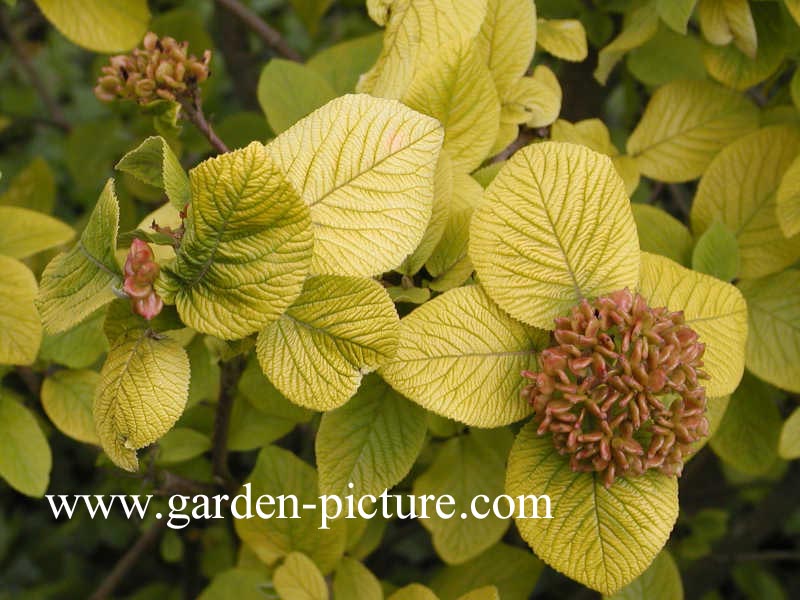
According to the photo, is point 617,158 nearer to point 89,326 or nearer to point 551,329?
point 551,329

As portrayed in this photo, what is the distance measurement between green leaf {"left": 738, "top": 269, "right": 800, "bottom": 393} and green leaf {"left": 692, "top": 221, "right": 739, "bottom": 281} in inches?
2.9

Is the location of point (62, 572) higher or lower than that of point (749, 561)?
lower

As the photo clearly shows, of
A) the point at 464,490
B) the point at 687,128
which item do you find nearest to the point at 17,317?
the point at 464,490

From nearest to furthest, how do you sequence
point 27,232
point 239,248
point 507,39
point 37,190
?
point 239,248, point 507,39, point 27,232, point 37,190

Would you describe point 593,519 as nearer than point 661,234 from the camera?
Yes

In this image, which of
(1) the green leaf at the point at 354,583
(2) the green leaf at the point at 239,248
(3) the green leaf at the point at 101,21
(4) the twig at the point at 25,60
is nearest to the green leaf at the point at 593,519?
(2) the green leaf at the point at 239,248

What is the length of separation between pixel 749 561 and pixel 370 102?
1.36m

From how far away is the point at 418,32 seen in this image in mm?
703

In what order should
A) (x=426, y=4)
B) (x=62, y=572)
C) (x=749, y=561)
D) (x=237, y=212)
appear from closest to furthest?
1. (x=237, y=212)
2. (x=426, y=4)
3. (x=749, y=561)
4. (x=62, y=572)

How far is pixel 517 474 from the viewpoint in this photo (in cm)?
61

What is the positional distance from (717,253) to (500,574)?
0.43 m

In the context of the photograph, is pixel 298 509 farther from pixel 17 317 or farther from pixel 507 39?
pixel 507 39

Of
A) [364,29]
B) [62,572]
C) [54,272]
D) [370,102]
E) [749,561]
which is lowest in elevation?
[62,572]

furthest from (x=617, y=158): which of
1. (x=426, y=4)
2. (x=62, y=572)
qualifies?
(x=62, y=572)
